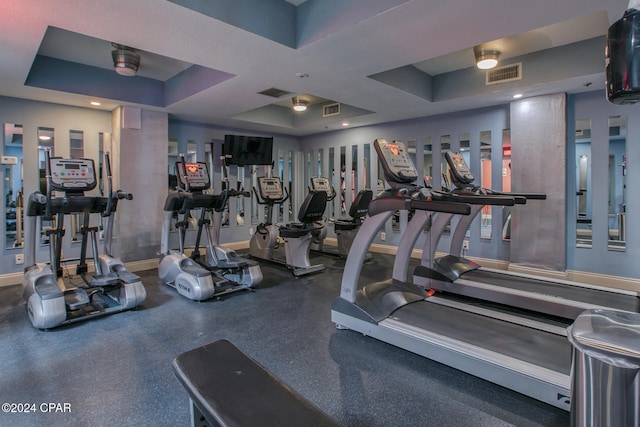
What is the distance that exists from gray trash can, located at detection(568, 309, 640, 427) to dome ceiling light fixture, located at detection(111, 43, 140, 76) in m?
4.87

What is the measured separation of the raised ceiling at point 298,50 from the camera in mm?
2637

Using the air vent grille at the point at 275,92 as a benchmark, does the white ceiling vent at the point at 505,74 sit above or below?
above

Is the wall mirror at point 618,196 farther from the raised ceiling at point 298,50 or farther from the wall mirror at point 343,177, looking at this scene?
the wall mirror at point 343,177

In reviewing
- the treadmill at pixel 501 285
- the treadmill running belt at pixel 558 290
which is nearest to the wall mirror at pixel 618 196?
the treadmill at pixel 501 285

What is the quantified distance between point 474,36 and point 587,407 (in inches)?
121

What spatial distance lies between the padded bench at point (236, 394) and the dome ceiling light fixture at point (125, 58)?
12.8ft

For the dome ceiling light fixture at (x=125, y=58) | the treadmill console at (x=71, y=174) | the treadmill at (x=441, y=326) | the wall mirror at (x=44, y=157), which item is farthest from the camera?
the wall mirror at (x=44, y=157)

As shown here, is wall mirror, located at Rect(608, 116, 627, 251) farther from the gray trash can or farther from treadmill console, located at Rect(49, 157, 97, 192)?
treadmill console, located at Rect(49, 157, 97, 192)

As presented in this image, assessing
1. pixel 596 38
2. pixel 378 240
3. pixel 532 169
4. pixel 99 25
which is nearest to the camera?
pixel 99 25

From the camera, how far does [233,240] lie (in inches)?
287

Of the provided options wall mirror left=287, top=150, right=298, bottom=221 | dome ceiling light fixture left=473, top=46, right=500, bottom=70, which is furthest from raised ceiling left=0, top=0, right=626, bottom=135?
wall mirror left=287, top=150, right=298, bottom=221

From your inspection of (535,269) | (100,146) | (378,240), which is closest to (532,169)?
(535,269)

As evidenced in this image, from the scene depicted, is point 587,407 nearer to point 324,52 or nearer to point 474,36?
point 474,36

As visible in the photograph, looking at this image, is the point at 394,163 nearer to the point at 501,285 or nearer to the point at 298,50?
the point at 298,50
